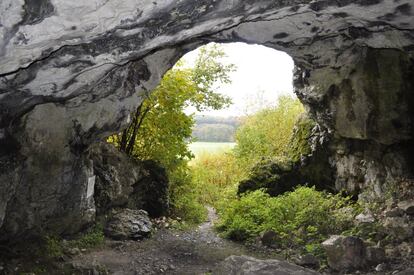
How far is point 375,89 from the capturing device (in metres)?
10.0

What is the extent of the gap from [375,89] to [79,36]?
28.3 ft

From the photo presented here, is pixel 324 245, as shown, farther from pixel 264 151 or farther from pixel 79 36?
pixel 264 151

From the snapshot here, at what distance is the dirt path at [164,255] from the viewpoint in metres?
8.41

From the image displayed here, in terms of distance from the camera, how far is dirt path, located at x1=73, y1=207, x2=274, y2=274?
27.6 ft

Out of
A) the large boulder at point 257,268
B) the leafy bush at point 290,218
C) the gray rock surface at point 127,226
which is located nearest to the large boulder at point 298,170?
the leafy bush at point 290,218

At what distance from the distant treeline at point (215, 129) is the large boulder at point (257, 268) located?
38.6 m

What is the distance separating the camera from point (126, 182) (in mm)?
12602

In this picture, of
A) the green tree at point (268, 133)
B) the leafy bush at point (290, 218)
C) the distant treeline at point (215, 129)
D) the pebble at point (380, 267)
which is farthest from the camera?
the distant treeline at point (215, 129)

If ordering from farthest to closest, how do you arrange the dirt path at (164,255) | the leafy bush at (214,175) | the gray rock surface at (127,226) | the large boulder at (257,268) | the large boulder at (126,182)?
the leafy bush at (214,175) → the large boulder at (126,182) → the gray rock surface at (127,226) → the dirt path at (164,255) → the large boulder at (257,268)

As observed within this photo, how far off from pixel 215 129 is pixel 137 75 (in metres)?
43.1

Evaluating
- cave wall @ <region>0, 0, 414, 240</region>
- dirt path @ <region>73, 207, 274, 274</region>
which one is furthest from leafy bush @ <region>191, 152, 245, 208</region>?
cave wall @ <region>0, 0, 414, 240</region>

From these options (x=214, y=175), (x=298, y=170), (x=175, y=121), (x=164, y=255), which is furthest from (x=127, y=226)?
(x=214, y=175)

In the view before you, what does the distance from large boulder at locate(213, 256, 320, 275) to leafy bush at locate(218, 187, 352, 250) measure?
254 cm

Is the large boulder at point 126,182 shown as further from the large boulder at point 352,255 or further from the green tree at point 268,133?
the large boulder at point 352,255
